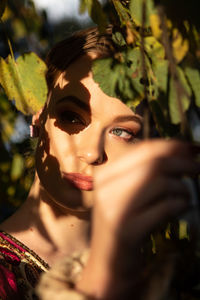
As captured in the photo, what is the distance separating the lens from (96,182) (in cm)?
57

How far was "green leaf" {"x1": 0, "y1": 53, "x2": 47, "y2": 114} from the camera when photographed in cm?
102

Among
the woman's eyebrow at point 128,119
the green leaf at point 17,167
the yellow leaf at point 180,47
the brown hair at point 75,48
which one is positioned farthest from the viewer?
the green leaf at point 17,167

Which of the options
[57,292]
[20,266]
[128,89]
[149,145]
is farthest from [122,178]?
[20,266]

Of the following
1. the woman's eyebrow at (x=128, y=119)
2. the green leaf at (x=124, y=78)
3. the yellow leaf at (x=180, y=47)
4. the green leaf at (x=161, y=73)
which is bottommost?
the woman's eyebrow at (x=128, y=119)

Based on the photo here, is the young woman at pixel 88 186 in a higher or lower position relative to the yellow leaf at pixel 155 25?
lower

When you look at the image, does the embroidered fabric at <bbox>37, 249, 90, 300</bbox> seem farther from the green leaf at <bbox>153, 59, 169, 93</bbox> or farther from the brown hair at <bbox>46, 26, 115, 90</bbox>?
the brown hair at <bbox>46, 26, 115, 90</bbox>

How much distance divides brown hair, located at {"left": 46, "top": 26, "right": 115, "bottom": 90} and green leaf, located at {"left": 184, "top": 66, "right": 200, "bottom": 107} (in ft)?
1.88

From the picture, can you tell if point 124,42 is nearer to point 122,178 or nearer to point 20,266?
point 122,178

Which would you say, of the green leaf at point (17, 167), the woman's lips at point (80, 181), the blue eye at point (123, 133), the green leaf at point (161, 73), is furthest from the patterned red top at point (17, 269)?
the green leaf at point (17, 167)

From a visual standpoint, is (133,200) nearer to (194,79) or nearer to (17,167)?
(194,79)

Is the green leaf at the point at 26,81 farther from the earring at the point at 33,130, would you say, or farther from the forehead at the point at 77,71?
the earring at the point at 33,130

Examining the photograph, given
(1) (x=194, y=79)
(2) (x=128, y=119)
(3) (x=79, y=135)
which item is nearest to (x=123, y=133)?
(2) (x=128, y=119)

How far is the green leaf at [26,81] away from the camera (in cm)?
102

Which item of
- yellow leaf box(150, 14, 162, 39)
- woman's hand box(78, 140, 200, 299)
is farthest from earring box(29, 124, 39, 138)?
woman's hand box(78, 140, 200, 299)
